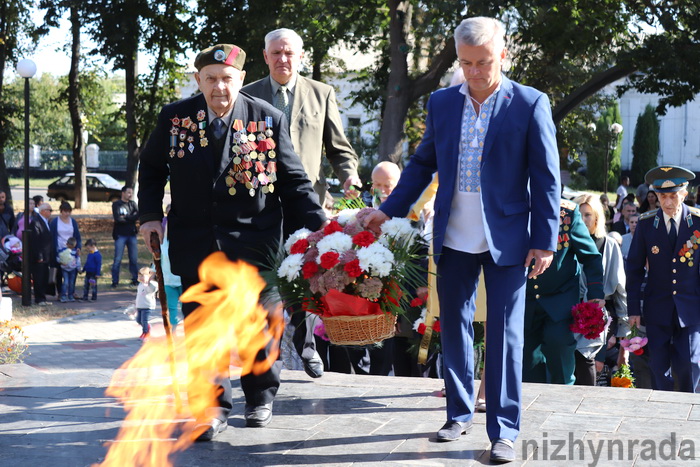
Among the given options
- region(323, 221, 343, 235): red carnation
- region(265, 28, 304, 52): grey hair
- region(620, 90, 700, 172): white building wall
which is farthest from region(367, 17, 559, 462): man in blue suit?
region(620, 90, 700, 172): white building wall

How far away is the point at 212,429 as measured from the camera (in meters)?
5.06

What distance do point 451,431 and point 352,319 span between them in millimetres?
784

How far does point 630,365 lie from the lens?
9070mm

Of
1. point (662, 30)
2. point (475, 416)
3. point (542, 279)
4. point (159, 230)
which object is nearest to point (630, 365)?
point (542, 279)

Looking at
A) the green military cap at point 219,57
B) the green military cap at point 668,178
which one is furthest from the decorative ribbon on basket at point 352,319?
the green military cap at point 668,178

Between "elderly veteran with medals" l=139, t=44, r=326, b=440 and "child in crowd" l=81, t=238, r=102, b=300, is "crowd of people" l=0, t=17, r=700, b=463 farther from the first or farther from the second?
"child in crowd" l=81, t=238, r=102, b=300

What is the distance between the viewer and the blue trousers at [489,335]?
4.70 meters

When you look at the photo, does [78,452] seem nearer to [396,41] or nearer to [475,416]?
[475,416]

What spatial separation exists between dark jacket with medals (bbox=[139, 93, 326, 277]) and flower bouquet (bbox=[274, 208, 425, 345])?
299 mm

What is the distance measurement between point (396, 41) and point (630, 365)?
13907 mm

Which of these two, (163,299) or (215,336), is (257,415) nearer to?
(215,336)

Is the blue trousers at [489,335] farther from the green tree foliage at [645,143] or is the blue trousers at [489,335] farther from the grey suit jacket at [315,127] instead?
the green tree foliage at [645,143]

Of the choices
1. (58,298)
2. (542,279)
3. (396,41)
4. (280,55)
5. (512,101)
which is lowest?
(58,298)

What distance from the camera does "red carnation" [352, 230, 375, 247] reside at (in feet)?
16.4
